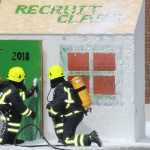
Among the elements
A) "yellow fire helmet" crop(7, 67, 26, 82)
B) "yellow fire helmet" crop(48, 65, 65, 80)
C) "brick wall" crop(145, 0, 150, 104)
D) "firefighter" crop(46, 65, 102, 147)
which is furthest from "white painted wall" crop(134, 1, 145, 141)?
"brick wall" crop(145, 0, 150, 104)

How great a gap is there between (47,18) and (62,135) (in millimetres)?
1994

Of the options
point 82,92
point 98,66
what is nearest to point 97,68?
point 98,66

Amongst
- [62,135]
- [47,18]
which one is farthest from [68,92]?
[47,18]

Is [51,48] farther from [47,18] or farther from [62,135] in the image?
[62,135]

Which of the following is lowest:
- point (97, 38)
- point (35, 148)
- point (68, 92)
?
point (35, 148)

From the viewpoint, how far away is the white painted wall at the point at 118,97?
12297mm

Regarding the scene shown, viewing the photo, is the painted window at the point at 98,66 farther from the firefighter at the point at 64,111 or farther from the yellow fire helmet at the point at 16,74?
the yellow fire helmet at the point at 16,74

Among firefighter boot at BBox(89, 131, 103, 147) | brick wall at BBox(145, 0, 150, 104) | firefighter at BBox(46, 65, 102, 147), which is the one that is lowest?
firefighter boot at BBox(89, 131, 103, 147)

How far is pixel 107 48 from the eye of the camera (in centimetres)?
1238

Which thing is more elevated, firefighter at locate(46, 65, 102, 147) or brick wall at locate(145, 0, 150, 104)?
brick wall at locate(145, 0, 150, 104)

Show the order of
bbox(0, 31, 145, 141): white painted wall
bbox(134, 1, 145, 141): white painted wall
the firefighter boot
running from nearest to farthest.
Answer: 1. the firefighter boot
2. bbox(0, 31, 145, 141): white painted wall
3. bbox(134, 1, 145, 141): white painted wall

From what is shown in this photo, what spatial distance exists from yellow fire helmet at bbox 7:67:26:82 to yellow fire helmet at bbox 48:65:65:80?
1.44ft

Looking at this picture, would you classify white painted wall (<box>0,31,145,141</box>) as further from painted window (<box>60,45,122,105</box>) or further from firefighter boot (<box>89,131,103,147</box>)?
firefighter boot (<box>89,131,103,147</box>)

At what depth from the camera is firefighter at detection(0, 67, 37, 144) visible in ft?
39.4
